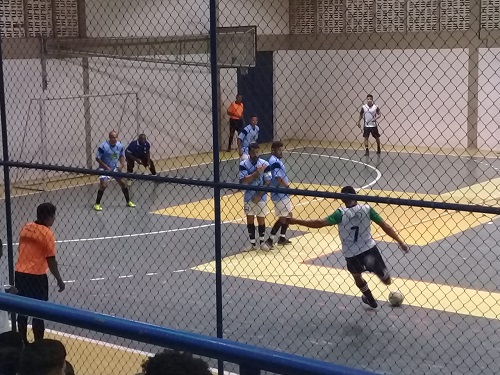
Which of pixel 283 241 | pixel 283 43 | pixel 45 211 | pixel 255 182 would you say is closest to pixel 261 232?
pixel 283 241

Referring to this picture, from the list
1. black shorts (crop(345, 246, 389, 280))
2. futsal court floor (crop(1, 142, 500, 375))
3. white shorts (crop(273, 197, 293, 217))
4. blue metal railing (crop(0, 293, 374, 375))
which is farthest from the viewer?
white shorts (crop(273, 197, 293, 217))

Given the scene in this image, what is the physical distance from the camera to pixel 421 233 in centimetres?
1584

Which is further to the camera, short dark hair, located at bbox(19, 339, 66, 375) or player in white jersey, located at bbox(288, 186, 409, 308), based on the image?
player in white jersey, located at bbox(288, 186, 409, 308)

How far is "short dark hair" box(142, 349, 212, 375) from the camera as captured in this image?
2.93 meters

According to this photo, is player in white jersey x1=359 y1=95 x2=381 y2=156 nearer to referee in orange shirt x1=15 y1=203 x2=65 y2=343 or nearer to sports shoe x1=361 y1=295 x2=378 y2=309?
sports shoe x1=361 y1=295 x2=378 y2=309

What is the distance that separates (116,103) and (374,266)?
13.8 meters

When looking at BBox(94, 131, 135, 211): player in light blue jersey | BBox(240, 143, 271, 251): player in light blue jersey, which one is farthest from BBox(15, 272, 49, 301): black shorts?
BBox(94, 131, 135, 211): player in light blue jersey

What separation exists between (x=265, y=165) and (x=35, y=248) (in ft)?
19.3

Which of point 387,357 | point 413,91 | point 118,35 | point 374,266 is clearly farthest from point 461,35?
point 387,357

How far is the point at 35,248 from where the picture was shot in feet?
31.7

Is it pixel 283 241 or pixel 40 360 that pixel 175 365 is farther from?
pixel 283 241

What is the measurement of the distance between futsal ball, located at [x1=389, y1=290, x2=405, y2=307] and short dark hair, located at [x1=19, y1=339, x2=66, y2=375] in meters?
8.42

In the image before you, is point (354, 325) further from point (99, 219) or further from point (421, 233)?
point (99, 219)

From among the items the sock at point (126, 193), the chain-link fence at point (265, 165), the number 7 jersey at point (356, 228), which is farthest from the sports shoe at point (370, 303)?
the sock at point (126, 193)
